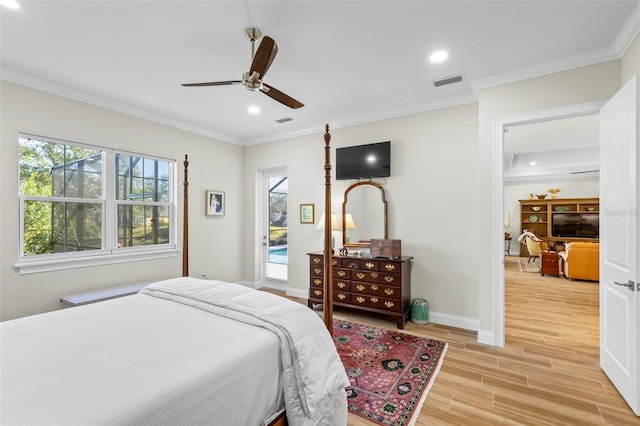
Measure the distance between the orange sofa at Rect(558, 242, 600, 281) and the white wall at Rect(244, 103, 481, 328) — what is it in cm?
428

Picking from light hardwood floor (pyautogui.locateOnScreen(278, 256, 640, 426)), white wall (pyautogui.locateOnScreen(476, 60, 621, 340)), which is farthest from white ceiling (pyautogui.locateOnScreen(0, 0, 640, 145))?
light hardwood floor (pyautogui.locateOnScreen(278, 256, 640, 426))

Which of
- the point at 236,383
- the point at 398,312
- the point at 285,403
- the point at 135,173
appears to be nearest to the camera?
the point at 236,383

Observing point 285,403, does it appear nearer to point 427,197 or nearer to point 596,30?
point 427,197

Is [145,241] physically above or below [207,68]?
below

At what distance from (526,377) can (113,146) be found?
501 centimetres

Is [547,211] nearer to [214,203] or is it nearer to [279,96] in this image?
[214,203]

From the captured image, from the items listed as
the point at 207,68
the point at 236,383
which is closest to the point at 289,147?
the point at 207,68

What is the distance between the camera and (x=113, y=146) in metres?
3.67

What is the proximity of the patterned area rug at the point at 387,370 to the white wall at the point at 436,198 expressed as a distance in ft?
2.49

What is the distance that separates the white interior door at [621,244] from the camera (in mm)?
2012

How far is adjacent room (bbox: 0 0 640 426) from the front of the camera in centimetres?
150

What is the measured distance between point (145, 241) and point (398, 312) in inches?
139

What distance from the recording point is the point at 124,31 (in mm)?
2279

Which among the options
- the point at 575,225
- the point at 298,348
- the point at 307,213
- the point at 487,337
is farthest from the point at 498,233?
the point at 575,225
